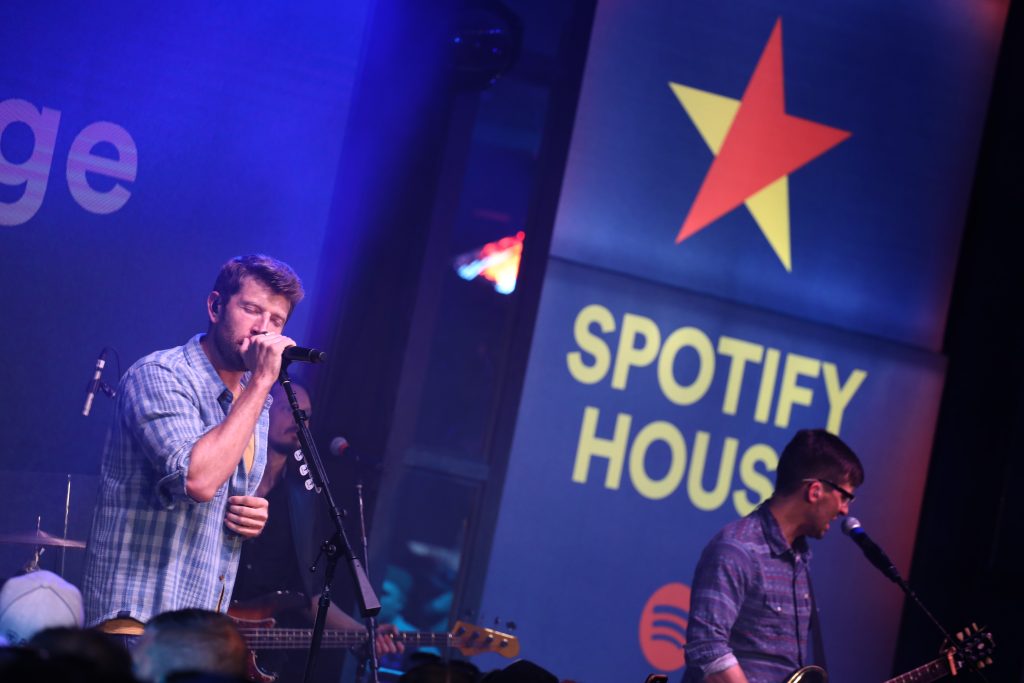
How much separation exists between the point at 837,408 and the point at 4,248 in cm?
397

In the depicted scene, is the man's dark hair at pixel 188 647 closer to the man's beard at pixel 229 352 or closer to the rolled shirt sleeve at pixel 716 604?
the man's beard at pixel 229 352

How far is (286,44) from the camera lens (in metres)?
4.83

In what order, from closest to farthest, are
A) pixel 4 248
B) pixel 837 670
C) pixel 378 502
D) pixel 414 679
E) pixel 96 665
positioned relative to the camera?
pixel 96 665, pixel 414 679, pixel 4 248, pixel 378 502, pixel 837 670

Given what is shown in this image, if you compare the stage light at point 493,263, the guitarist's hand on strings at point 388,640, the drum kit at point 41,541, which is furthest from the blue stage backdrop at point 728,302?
the stage light at point 493,263

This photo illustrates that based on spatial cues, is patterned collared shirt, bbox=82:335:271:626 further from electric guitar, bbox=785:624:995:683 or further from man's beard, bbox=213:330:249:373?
electric guitar, bbox=785:624:995:683

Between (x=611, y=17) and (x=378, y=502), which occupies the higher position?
(x=611, y=17)

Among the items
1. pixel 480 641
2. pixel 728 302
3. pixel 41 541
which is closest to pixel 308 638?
pixel 480 641

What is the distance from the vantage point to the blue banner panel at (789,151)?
555 cm

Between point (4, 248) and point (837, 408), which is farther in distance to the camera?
point (837, 408)

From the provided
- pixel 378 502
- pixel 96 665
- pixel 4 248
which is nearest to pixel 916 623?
pixel 378 502

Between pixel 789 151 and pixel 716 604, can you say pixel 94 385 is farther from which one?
pixel 789 151

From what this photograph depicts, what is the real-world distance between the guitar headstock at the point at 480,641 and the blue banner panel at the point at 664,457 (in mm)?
567

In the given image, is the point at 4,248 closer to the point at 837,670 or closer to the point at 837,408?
the point at 837,408

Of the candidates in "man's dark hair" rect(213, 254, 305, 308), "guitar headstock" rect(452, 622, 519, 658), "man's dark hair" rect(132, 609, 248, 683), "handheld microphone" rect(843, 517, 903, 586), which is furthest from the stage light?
"man's dark hair" rect(132, 609, 248, 683)
